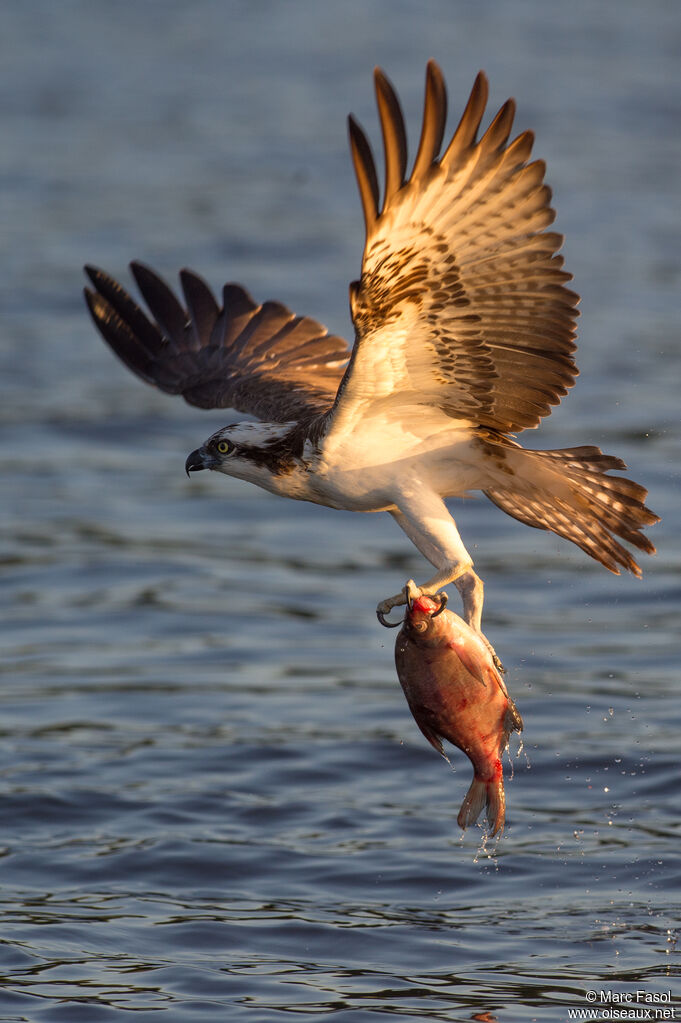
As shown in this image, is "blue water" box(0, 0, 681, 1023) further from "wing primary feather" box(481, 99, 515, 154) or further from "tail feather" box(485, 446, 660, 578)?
"wing primary feather" box(481, 99, 515, 154)

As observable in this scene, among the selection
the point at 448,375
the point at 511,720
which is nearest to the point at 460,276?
the point at 448,375

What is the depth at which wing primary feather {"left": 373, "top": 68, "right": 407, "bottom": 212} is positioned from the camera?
5.41 m

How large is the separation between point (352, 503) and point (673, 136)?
17750 millimetres

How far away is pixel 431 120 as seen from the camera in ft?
18.4

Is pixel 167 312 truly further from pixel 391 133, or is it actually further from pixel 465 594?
pixel 391 133

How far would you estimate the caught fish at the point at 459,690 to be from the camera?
19.9 feet

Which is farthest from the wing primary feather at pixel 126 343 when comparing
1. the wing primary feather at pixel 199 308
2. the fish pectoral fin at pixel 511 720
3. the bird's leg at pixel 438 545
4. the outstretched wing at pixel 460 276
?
the fish pectoral fin at pixel 511 720

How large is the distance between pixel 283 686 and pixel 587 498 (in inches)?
147

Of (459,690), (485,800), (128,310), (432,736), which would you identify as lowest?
(485,800)

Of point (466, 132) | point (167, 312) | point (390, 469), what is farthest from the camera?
point (167, 312)

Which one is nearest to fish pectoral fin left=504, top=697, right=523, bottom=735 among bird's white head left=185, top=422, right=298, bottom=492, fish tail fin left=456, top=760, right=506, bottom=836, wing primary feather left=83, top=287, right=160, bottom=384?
fish tail fin left=456, top=760, right=506, bottom=836

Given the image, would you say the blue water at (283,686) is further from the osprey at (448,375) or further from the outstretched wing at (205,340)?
the outstretched wing at (205,340)

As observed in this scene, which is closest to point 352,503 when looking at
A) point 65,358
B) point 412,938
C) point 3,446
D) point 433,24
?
point 412,938

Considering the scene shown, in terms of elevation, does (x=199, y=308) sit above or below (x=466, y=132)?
above
